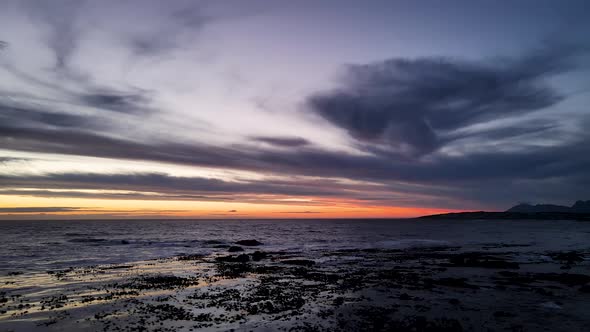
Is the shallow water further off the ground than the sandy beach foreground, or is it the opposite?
the sandy beach foreground

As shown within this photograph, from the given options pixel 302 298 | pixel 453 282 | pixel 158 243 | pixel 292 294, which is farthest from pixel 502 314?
pixel 158 243

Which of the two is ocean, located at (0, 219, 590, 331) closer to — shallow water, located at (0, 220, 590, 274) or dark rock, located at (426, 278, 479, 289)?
dark rock, located at (426, 278, 479, 289)

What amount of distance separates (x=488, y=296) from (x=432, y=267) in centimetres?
1537

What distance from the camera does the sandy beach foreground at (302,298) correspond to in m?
18.9

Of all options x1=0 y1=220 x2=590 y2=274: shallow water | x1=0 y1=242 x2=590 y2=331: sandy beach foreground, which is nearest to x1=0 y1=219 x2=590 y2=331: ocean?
x1=0 y1=242 x2=590 y2=331: sandy beach foreground

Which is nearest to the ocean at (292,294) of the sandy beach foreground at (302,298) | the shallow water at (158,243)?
the sandy beach foreground at (302,298)

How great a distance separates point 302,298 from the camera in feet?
80.8

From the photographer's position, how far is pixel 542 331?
17828 millimetres

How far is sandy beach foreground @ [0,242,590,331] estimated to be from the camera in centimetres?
1886

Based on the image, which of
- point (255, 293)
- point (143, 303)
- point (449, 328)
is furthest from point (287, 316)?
point (143, 303)

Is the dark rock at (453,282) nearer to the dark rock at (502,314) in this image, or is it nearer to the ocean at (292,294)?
the ocean at (292,294)

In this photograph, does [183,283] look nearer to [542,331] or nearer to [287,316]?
[287,316]

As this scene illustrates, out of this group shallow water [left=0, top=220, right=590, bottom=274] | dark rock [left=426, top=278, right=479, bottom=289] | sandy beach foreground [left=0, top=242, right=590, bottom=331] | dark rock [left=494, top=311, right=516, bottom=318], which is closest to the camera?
sandy beach foreground [left=0, top=242, right=590, bottom=331]

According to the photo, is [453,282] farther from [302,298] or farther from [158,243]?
[158,243]
